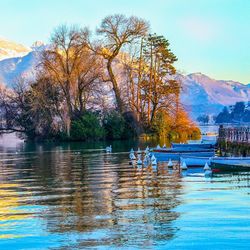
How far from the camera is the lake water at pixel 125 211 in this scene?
13.7 metres

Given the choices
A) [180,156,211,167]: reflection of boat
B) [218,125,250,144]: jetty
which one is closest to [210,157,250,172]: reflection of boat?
[180,156,211,167]: reflection of boat

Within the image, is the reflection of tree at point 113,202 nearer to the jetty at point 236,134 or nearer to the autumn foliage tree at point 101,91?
the jetty at point 236,134

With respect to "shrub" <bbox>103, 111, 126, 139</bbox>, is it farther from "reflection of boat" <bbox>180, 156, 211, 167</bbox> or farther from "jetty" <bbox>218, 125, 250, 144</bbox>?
"reflection of boat" <bbox>180, 156, 211, 167</bbox>

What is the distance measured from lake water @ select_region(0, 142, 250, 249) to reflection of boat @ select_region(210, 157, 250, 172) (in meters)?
1.69

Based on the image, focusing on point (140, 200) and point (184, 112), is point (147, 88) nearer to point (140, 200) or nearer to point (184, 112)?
point (184, 112)

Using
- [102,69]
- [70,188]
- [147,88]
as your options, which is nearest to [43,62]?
[102,69]

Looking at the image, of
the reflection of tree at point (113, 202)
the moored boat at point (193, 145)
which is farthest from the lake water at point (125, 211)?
the moored boat at point (193, 145)

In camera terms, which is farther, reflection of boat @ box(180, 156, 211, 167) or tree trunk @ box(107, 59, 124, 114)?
tree trunk @ box(107, 59, 124, 114)

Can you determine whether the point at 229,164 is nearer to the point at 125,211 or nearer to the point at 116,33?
the point at 125,211

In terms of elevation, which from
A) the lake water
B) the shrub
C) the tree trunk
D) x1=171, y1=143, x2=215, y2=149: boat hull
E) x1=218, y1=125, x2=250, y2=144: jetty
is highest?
the tree trunk

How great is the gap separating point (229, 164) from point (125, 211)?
14.3m

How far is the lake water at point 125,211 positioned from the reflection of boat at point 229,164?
1.69 m

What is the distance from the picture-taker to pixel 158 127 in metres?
79.4

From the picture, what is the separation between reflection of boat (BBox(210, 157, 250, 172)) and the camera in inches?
1205
